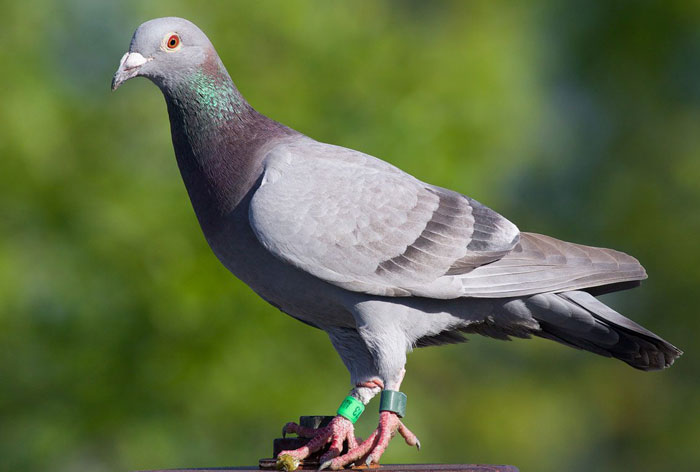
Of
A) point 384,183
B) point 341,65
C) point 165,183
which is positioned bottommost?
point 384,183

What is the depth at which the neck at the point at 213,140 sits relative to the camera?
14.3 feet

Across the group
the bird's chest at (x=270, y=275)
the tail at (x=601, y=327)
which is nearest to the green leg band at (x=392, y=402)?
the bird's chest at (x=270, y=275)

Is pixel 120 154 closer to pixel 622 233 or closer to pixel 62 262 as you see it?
pixel 62 262

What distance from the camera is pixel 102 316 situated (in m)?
10.2

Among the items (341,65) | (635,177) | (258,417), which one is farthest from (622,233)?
(258,417)

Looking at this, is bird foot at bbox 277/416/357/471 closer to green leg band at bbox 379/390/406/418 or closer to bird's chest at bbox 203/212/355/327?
green leg band at bbox 379/390/406/418

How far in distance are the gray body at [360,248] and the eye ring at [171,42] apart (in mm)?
19

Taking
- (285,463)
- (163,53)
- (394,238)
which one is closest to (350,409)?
(285,463)

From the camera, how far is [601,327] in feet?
14.8

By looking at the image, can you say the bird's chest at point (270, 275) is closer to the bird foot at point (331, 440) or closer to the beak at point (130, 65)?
the bird foot at point (331, 440)

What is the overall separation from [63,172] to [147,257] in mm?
1566

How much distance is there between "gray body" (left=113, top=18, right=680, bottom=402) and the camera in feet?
14.0

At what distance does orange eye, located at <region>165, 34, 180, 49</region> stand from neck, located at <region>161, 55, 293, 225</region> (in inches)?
6.1

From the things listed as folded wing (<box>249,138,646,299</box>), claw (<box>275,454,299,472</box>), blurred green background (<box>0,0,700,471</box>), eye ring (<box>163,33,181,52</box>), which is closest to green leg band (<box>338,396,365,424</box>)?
claw (<box>275,454,299,472</box>)
